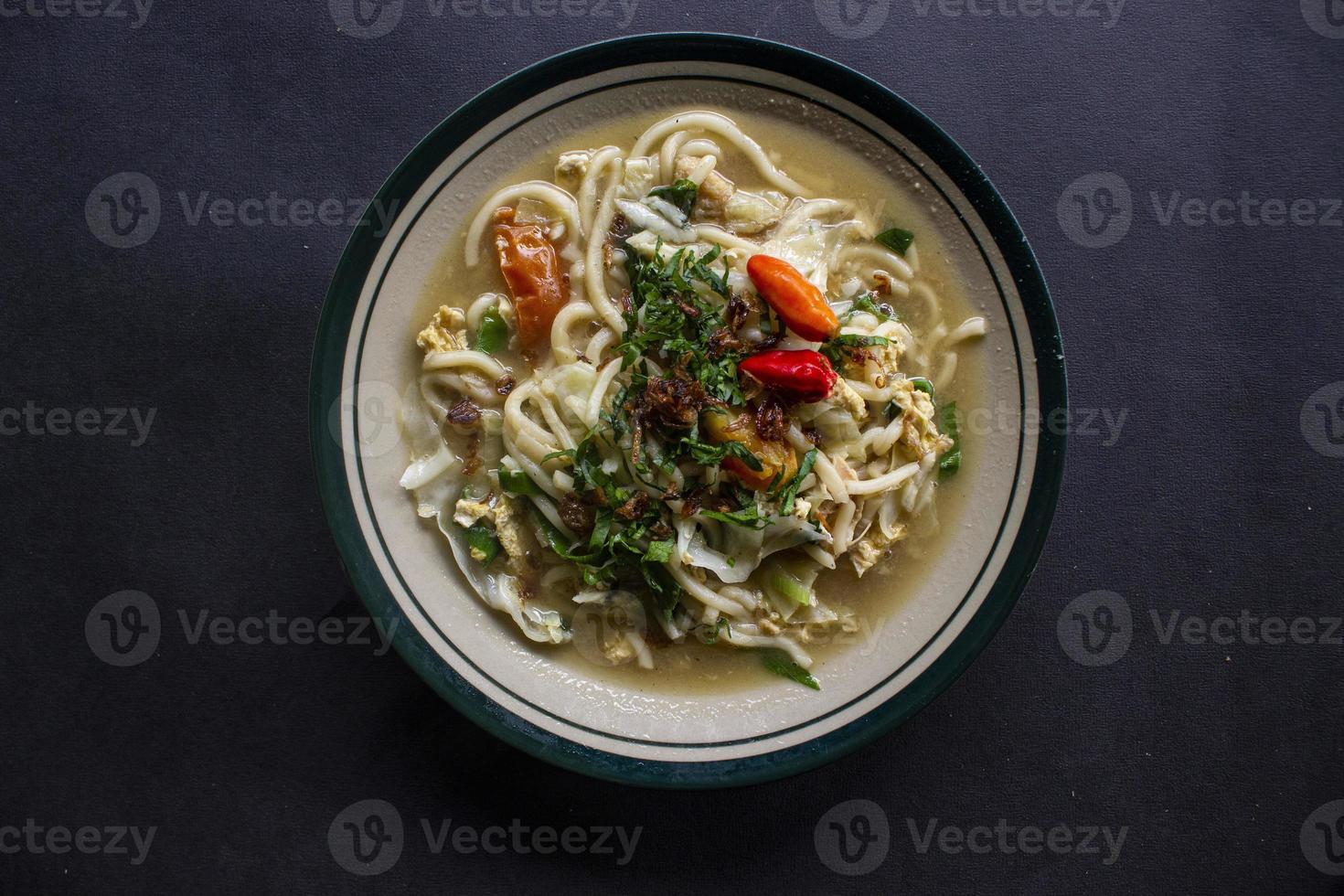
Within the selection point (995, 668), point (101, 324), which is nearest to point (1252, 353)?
point (995, 668)

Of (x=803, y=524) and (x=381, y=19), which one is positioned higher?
(x=381, y=19)

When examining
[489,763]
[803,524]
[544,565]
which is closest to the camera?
[803,524]

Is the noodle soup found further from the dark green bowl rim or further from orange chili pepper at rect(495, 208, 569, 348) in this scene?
the dark green bowl rim

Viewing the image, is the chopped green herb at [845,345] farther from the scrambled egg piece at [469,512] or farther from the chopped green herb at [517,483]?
the scrambled egg piece at [469,512]

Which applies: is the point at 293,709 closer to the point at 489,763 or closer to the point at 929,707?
the point at 489,763

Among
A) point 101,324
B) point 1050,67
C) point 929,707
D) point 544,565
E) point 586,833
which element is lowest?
point 586,833

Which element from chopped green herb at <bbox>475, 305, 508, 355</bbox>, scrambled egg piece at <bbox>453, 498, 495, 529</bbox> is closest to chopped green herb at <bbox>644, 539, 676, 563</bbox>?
scrambled egg piece at <bbox>453, 498, 495, 529</bbox>
